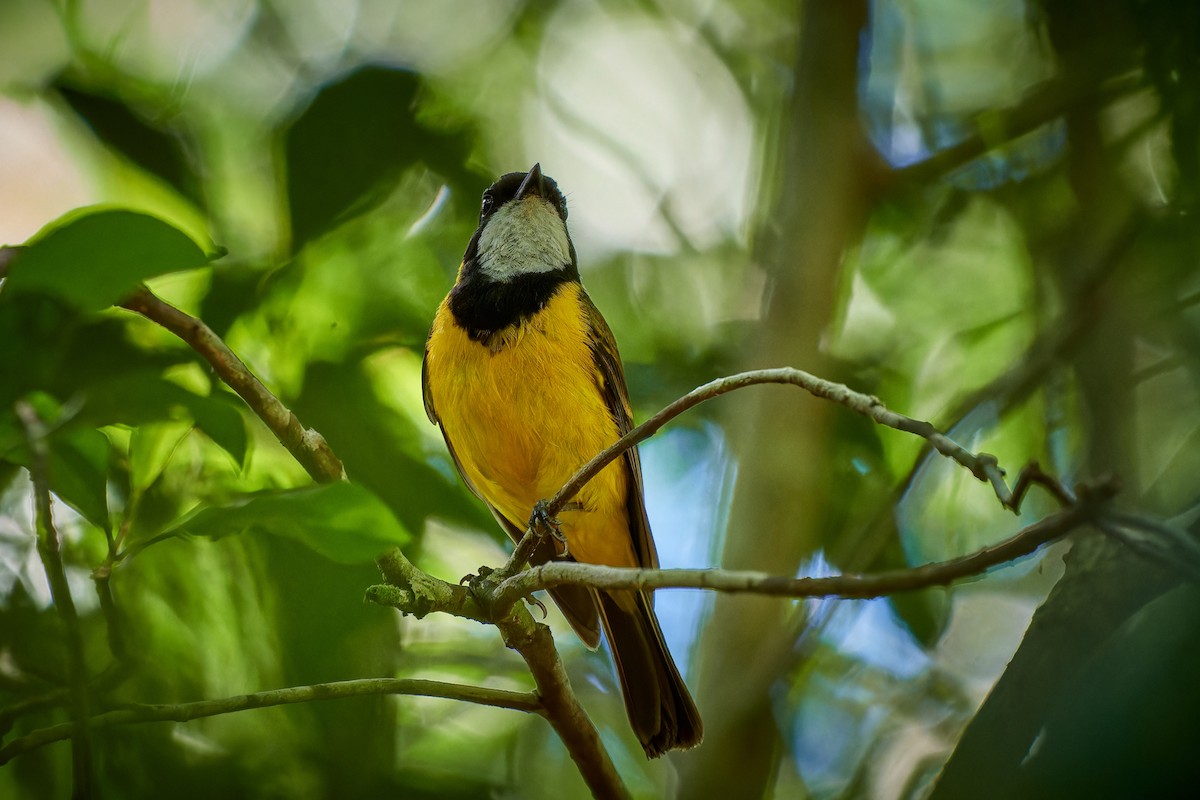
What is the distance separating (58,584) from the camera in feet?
5.11

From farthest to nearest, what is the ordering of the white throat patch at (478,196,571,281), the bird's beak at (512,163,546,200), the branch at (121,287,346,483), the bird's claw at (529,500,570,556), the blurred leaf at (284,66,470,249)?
the bird's beak at (512,163,546,200) → the white throat patch at (478,196,571,281) → the blurred leaf at (284,66,470,249) → the bird's claw at (529,500,570,556) → the branch at (121,287,346,483)

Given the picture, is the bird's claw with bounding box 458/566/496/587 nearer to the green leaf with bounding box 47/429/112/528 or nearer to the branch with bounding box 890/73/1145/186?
the green leaf with bounding box 47/429/112/528

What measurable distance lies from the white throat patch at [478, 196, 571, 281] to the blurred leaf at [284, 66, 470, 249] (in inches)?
14.6

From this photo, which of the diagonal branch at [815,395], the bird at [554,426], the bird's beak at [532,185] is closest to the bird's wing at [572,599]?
the bird at [554,426]

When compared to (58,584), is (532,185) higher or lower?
higher

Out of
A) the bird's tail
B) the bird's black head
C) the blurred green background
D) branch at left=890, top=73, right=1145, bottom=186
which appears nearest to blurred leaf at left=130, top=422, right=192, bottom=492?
the blurred green background

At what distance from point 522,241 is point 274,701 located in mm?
1828

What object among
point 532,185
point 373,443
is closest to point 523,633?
point 373,443

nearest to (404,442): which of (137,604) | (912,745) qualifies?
(137,604)

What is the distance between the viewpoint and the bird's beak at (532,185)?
3430 mm

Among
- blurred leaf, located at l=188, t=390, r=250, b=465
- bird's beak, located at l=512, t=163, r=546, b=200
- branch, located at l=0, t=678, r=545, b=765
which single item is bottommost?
branch, located at l=0, t=678, r=545, b=765

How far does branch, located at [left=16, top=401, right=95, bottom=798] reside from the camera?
1496mm

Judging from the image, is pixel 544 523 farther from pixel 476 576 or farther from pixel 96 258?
Result: pixel 96 258

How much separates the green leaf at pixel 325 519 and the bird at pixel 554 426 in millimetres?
1255
